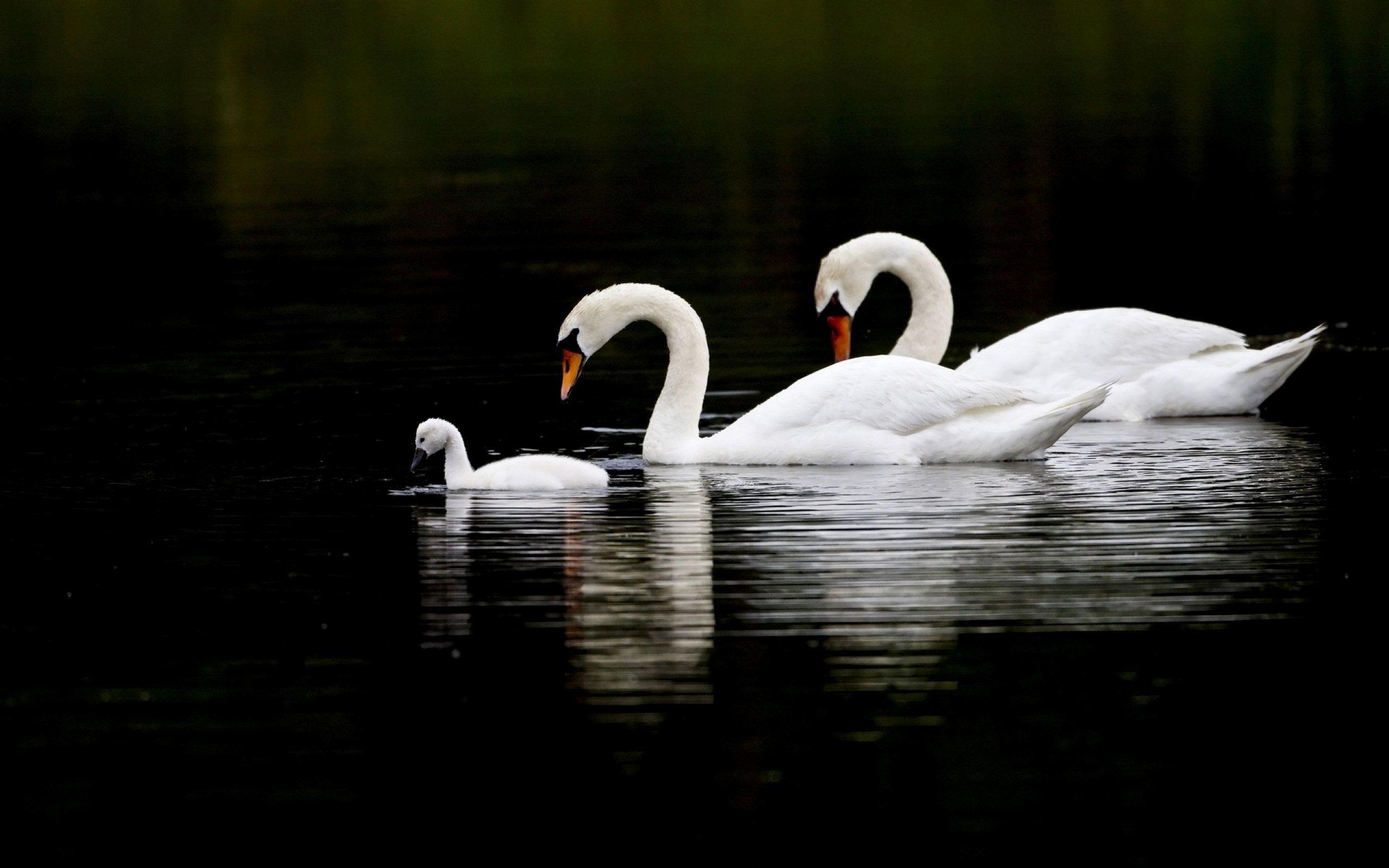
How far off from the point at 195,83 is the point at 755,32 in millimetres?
19088

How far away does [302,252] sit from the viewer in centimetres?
2778

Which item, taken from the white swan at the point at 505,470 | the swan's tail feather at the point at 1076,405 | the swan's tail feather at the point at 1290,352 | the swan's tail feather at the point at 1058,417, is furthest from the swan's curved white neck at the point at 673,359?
the swan's tail feather at the point at 1290,352

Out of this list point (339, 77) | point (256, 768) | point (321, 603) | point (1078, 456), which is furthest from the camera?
point (339, 77)

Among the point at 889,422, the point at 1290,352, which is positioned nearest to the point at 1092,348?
the point at 1290,352

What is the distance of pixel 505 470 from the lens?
13445mm

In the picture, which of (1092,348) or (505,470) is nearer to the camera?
(505,470)

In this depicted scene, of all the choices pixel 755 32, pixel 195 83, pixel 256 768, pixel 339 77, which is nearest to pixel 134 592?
pixel 256 768

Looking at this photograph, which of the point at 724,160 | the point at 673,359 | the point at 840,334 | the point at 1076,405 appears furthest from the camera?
the point at 724,160

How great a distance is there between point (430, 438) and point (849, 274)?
15.0 feet

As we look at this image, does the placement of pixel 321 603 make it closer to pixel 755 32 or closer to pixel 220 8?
pixel 755 32

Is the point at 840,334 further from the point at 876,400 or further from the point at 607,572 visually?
the point at 607,572

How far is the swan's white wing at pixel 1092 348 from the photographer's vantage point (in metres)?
16.3

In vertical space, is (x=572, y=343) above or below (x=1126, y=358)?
above

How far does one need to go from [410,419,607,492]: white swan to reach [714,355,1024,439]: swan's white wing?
1.15 metres
